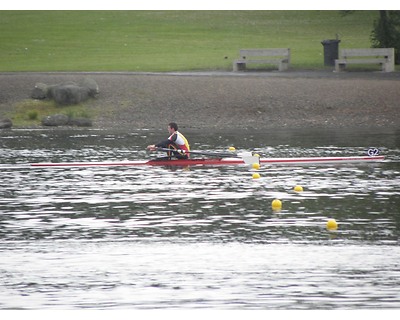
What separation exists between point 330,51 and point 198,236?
31.2 metres

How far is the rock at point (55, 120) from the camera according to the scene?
133 ft

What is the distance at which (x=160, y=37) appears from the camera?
63938 millimetres

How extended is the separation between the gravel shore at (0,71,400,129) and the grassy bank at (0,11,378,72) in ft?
16.3

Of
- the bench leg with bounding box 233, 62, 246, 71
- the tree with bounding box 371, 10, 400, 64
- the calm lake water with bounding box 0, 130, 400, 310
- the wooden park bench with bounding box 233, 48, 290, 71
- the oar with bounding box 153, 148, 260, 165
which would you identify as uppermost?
the tree with bounding box 371, 10, 400, 64

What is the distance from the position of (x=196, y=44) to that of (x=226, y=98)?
1888 centimetres

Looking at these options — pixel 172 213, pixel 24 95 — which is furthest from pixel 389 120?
pixel 172 213

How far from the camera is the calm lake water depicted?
14820mm

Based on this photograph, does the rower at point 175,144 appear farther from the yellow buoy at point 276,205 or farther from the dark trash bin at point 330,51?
the dark trash bin at point 330,51

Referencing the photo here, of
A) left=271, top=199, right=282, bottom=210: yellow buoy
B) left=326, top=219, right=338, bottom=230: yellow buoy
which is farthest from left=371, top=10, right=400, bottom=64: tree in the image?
left=326, top=219, right=338, bottom=230: yellow buoy

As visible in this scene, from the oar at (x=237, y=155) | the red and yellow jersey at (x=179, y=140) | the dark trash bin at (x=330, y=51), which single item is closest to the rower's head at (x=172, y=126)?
the red and yellow jersey at (x=179, y=140)

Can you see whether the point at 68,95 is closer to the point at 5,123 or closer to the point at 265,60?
the point at 5,123

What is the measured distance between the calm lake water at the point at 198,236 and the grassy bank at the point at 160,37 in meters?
21.8

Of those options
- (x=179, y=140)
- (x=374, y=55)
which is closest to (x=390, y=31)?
(x=374, y=55)

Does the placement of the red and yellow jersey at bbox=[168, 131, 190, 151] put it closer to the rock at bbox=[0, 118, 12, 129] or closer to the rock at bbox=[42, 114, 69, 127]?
the rock at bbox=[42, 114, 69, 127]
